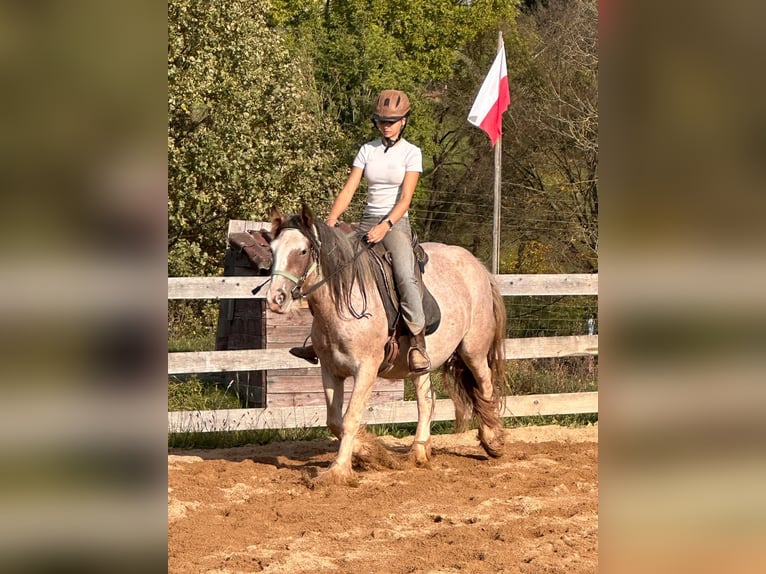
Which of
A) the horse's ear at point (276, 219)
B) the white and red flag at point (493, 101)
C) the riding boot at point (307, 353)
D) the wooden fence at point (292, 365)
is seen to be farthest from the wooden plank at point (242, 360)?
the white and red flag at point (493, 101)

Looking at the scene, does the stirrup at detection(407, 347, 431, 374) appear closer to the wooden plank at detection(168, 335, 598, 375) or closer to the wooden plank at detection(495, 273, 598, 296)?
the wooden plank at detection(168, 335, 598, 375)

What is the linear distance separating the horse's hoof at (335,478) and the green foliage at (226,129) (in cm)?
1402

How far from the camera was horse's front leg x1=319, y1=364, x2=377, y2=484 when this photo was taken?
6.70 meters

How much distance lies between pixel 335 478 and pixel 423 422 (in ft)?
4.21

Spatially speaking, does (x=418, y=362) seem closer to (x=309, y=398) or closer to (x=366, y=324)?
(x=366, y=324)

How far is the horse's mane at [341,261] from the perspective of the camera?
6.68 metres

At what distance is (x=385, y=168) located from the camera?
278 inches

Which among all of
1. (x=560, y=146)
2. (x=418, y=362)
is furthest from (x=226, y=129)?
(x=418, y=362)
